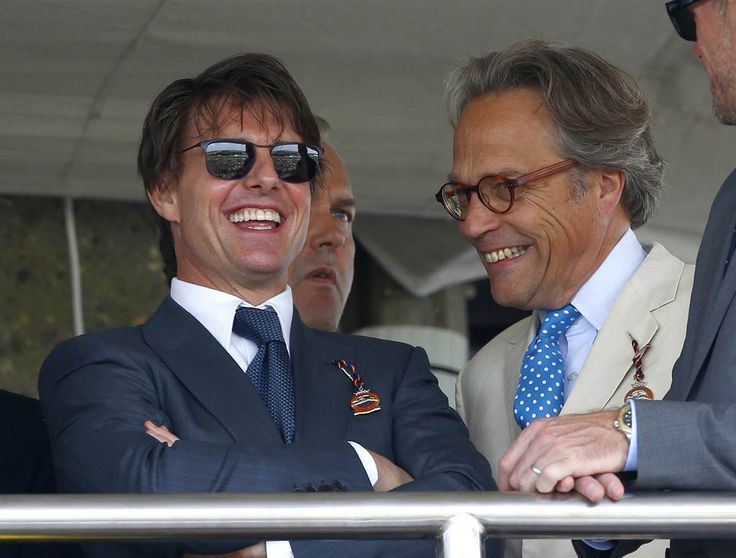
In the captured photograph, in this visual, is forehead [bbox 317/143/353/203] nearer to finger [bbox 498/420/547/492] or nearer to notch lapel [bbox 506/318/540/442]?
notch lapel [bbox 506/318/540/442]

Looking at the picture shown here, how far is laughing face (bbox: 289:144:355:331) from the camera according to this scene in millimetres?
3926

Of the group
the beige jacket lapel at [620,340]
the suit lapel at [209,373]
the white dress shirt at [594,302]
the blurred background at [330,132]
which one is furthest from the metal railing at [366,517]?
the blurred background at [330,132]

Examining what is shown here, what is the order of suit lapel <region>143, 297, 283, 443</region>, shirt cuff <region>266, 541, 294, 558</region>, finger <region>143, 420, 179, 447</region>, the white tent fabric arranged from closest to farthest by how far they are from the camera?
shirt cuff <region>266, 541, 294, 558</region> → finger <region>143, 420, 179, 447</region> → suit lapel <region>143, 297, 283, 443</region> → the white tent fabric

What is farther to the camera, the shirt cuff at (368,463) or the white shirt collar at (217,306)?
the white shirt collar at (217,306)

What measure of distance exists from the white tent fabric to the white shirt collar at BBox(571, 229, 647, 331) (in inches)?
39.1

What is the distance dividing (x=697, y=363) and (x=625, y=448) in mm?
219

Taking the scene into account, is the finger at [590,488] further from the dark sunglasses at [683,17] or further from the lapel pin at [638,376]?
the lapel pin at [638,376]

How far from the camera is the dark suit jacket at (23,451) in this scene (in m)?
2.83

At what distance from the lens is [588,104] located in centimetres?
308

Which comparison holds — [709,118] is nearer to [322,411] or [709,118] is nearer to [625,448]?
[322,411]

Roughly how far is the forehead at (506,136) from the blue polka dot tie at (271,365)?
0.59m

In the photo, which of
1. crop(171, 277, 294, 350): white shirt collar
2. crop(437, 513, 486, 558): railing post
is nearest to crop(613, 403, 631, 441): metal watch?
crop(437, 513, 486, 558): railing post

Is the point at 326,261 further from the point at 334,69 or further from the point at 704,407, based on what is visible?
the point at 704,407

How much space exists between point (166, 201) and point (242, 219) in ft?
0.65
